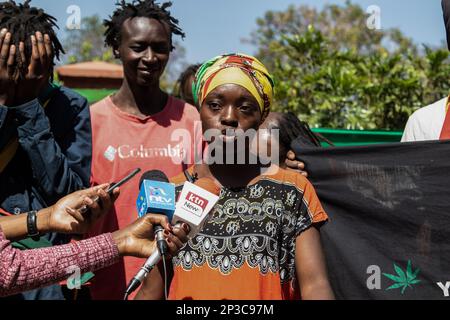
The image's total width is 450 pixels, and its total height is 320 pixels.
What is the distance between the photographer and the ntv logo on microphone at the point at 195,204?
2725mm

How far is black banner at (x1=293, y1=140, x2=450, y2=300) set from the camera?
12.6ft

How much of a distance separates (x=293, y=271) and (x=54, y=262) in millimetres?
940

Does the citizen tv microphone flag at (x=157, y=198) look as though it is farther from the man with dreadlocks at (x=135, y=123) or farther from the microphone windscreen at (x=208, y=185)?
the man with dreadlocks at (x=135, y=123)

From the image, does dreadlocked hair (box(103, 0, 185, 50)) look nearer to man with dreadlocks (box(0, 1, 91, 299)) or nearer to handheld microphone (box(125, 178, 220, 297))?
man with dreadlocks (box(0, 1, 91, 299))

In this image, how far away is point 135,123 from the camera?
444 cm

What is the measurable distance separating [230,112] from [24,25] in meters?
1.29

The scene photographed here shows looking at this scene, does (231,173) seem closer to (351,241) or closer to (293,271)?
(293,271)

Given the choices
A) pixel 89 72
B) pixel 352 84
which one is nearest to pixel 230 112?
pixel 352 84

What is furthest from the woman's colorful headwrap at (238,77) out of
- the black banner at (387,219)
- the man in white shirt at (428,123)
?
the man in white shirt at (428,123)

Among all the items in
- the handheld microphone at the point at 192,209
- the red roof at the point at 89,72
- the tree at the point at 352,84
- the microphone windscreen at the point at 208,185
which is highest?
the red roof at the point at 89,72

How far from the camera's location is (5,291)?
8.86 feet

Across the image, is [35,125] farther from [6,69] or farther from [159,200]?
[159,200]

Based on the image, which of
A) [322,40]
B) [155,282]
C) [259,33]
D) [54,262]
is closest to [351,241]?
[155,282]

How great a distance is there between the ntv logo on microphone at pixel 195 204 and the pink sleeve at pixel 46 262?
0.34m
